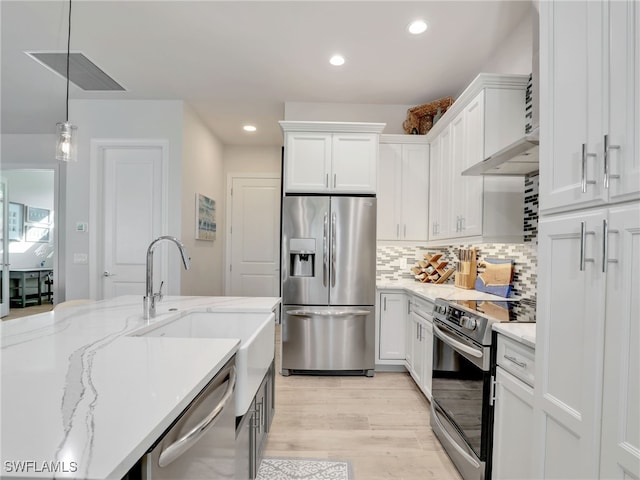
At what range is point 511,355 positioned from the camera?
4.57 feet

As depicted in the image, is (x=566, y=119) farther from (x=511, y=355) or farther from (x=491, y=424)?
(x=491, y=424)

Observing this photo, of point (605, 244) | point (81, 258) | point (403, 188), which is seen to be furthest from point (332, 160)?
point (81, 258)

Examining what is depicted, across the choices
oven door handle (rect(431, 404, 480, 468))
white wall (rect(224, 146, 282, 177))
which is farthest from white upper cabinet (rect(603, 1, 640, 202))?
white wall (rect(224, 146, 282, 177))

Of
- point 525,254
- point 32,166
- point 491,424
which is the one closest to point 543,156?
point 491,424

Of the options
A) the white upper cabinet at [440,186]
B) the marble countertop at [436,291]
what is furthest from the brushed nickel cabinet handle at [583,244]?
the white upper cabinet at [440,186]

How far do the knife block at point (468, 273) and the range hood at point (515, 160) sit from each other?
893mm

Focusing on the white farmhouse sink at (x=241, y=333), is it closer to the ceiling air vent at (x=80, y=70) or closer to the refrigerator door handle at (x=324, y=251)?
the refrigerator door handle at (x=324, y=251)

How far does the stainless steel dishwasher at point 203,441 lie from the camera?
0.63 m

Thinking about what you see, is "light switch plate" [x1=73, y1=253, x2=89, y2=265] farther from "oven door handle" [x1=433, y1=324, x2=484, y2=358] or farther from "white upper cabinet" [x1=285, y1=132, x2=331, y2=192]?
"oven door handle" [x1=433, y1=324, x2=484, y2=358]

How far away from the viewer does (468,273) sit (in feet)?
9.49

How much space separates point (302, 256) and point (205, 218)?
190 centimetres

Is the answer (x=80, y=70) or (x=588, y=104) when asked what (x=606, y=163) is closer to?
(x=588, y=104)

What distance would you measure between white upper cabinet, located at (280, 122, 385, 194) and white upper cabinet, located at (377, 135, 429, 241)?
0.29 m

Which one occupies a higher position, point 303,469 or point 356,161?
point 356,161
